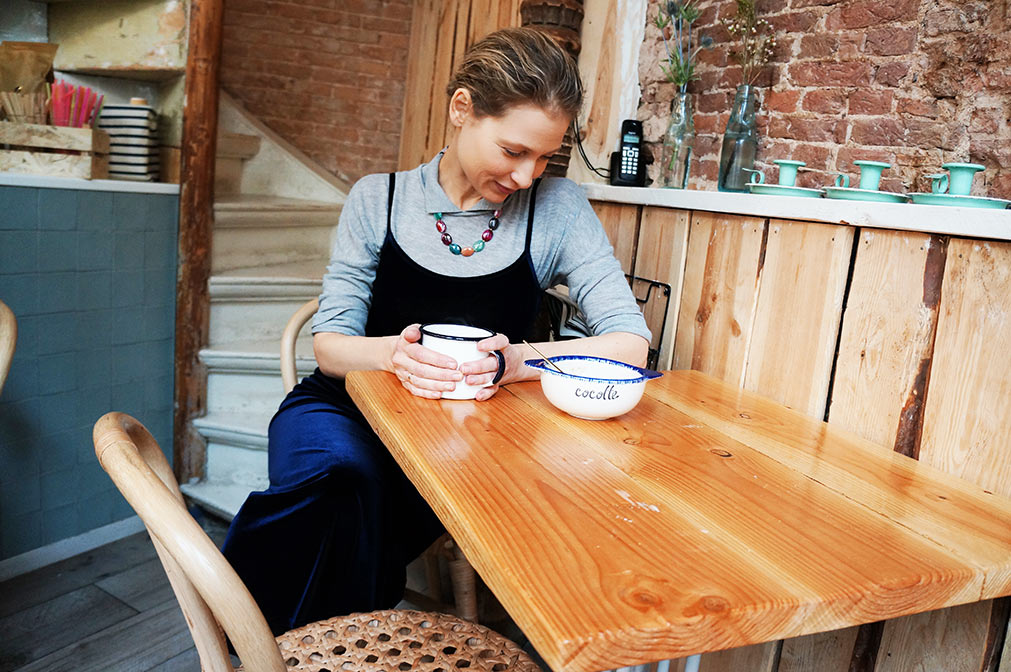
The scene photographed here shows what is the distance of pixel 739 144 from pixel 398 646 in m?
1.50

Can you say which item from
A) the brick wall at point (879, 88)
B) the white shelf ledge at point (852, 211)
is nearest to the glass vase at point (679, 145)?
the brick wall at point (879, 88)

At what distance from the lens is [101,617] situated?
7.08ft

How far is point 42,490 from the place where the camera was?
2.41m

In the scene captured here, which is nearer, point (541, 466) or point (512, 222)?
point (541, 466)

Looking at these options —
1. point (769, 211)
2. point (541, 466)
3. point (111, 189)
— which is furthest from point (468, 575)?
point (111, 189)

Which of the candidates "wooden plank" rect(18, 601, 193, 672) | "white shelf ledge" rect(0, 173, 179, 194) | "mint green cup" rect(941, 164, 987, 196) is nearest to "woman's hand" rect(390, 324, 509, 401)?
"mint green cup" rect(941, 164, 987, 196)

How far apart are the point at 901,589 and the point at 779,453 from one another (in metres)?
0.39

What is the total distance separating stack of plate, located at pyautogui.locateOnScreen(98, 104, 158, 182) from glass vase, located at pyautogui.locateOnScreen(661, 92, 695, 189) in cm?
178

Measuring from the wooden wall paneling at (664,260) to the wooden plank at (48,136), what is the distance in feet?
5.72

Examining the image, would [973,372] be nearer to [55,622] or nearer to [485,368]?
[485,368]

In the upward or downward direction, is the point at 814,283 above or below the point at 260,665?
above

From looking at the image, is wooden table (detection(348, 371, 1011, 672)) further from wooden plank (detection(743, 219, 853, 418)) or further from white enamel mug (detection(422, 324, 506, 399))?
wooden plank (detection(743, 219, 853, 418))

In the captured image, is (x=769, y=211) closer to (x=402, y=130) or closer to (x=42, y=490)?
(x=42, y=490)

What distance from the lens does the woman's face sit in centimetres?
151
